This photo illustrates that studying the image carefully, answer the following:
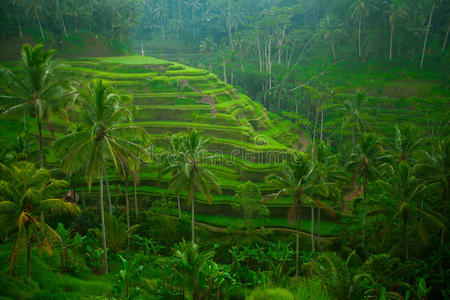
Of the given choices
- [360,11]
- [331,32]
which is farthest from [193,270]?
[331,32]

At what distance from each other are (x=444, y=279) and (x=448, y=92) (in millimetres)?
30295

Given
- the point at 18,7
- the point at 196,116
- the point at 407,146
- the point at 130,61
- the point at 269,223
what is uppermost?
the point at 18,7

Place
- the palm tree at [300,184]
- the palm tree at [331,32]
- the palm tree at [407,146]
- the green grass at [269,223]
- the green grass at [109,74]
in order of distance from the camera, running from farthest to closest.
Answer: the palm tree at [331,32], the green grass at [109,74], the green grass at [269,223], the palm tree at [407,146], the palm tree at [300,184]

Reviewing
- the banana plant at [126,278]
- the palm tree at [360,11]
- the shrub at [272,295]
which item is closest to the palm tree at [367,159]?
the banana plant at [126,278]

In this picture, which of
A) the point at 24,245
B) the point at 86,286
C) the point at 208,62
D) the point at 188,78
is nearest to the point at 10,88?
the point at 24,245

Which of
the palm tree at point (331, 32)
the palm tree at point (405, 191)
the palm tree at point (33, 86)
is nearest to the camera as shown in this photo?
the palm tree at point (405, 191)

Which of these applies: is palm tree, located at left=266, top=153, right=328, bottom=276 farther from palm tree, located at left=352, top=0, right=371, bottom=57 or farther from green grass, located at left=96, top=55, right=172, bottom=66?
palm tree, located at left=352, top=0, right=371, bottom=57

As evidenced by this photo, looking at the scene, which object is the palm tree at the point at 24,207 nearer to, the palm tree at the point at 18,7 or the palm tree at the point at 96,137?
the palm tree at the point at 96,137

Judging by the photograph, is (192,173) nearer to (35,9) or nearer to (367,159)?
(367,159)

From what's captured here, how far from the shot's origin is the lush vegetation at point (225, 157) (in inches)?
498

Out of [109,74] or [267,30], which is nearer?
[109,74]

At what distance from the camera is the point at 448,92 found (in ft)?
125

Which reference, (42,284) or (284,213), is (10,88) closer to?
(42,284)

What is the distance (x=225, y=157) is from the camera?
29875 millimetres
